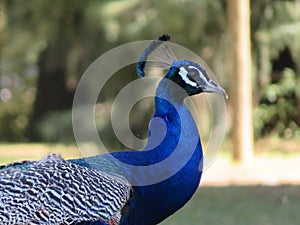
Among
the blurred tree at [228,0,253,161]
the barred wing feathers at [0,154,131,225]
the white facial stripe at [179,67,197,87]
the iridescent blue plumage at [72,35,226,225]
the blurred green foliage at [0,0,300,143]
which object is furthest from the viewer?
the blurred green foliage at [0,0,300,143]

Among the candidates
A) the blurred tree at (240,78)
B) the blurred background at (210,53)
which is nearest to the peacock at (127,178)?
the blurred background at (210,53)

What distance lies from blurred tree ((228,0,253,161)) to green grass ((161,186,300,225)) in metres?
2.29

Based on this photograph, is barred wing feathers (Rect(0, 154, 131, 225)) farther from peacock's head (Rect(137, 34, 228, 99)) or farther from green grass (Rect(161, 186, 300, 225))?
green grass (Rect(161, 186, 300, 225))

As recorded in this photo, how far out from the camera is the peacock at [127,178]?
125 inches

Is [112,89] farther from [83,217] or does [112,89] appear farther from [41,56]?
[83,217]

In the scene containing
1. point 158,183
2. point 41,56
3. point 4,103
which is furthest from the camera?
point 4,103

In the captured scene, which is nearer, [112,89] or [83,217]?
[83,217]

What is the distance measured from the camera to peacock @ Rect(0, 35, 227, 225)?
10.5 feet

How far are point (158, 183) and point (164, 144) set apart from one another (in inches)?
7.8

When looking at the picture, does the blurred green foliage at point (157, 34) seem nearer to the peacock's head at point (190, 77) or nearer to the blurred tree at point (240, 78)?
the blurred tree at point (240, 78)

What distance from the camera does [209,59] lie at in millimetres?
11109

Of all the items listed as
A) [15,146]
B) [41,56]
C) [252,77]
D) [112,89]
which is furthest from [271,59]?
[15,146]

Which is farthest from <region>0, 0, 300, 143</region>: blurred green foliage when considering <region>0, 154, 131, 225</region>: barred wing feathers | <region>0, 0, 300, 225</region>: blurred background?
<region>0, 154, 131, 225</region>: barred wing feathers

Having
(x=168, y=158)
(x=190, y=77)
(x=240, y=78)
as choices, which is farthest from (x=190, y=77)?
(x=240, y=78)
